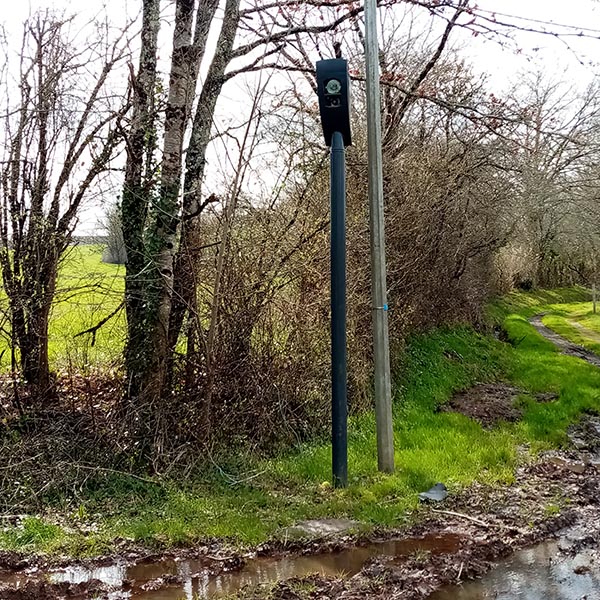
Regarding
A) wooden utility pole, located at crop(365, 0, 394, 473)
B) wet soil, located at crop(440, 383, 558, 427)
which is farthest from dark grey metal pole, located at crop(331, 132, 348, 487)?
wet soil, located at crop(440, 383, 558, 427)

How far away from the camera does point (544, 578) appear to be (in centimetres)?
475

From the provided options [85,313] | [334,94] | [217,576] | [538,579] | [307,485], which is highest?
[334,94]

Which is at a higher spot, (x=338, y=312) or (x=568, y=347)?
→ (x=338, y=312)

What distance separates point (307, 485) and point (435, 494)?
1.30 meters

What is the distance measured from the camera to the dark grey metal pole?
20.6ft

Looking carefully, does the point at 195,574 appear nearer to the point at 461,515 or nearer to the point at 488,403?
the point at 461,515

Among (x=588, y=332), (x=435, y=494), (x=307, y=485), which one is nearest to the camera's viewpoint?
(x=435, y=494)

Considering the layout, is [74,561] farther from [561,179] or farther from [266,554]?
[561,179]

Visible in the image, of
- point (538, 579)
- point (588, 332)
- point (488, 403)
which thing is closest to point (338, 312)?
point (538, 579)

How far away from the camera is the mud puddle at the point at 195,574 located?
4.46 metres

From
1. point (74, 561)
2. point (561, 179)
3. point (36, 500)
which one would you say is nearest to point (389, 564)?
point (74, 561)

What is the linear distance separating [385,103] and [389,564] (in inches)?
338

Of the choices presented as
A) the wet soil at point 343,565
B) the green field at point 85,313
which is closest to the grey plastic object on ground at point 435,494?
the wet soil at point 343,565

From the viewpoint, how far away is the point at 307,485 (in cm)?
641
